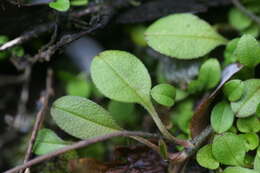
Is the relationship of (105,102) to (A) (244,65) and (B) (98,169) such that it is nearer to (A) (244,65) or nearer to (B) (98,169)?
(B) (98,169)

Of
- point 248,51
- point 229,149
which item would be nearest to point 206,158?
point 229,149

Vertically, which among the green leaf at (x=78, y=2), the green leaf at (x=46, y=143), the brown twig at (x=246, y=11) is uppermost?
the green leaf at (x=78, y=2)

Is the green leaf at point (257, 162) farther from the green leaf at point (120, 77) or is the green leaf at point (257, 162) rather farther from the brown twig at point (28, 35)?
the brown twig at point (28, 35)

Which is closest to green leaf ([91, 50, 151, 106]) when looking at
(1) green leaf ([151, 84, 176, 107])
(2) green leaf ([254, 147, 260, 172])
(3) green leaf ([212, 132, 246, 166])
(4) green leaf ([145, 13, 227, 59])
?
(1) green leaf ([151, 84, 176, 107])

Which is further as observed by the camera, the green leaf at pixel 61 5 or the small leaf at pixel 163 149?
the green leaf at pixel 61 5

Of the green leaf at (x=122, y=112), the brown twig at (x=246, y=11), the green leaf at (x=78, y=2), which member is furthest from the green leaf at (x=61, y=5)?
the brown twig at (x=246, y=11)

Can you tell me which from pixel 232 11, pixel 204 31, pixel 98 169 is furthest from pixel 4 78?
pixel 232 11
